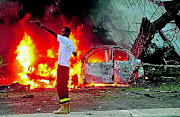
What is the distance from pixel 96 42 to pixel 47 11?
15.7ft

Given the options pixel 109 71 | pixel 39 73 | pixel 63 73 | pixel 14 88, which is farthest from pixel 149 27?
pixel 63 73

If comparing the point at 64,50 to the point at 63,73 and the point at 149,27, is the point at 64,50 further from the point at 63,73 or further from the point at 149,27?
the point at 149,27

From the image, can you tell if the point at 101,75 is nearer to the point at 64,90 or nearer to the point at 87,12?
the point at 64,90

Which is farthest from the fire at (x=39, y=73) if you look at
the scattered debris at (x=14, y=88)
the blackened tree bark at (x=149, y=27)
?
the blackened tree bark at (x=149, y=27)

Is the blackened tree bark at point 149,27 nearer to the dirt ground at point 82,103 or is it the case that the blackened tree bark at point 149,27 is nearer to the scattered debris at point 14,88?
the dirt ground at point 82,103

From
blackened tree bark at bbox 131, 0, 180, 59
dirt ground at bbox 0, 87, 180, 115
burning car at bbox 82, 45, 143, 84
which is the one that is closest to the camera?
dirt ground at bbox 0, 87, 180, 115

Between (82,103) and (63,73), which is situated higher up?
(63,73)

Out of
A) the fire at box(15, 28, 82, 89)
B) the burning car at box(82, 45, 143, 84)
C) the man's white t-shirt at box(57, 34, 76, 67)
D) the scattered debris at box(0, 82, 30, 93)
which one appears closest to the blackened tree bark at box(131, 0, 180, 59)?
the burning car at box(82, 45, 143, 84)

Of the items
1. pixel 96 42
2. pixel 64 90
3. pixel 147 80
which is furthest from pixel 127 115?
pixel 96 42

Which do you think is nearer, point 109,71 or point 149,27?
point 109,71

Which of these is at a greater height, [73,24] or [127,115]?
[73,24]

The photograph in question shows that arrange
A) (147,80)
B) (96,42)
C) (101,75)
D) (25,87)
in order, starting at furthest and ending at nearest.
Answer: (96,42), (147,80), (101,75), (25,87)

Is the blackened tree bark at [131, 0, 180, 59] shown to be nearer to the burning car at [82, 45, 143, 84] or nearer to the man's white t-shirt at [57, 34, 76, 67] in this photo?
the burning car at [82, 45, 143, 84]

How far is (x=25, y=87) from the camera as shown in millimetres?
9453
